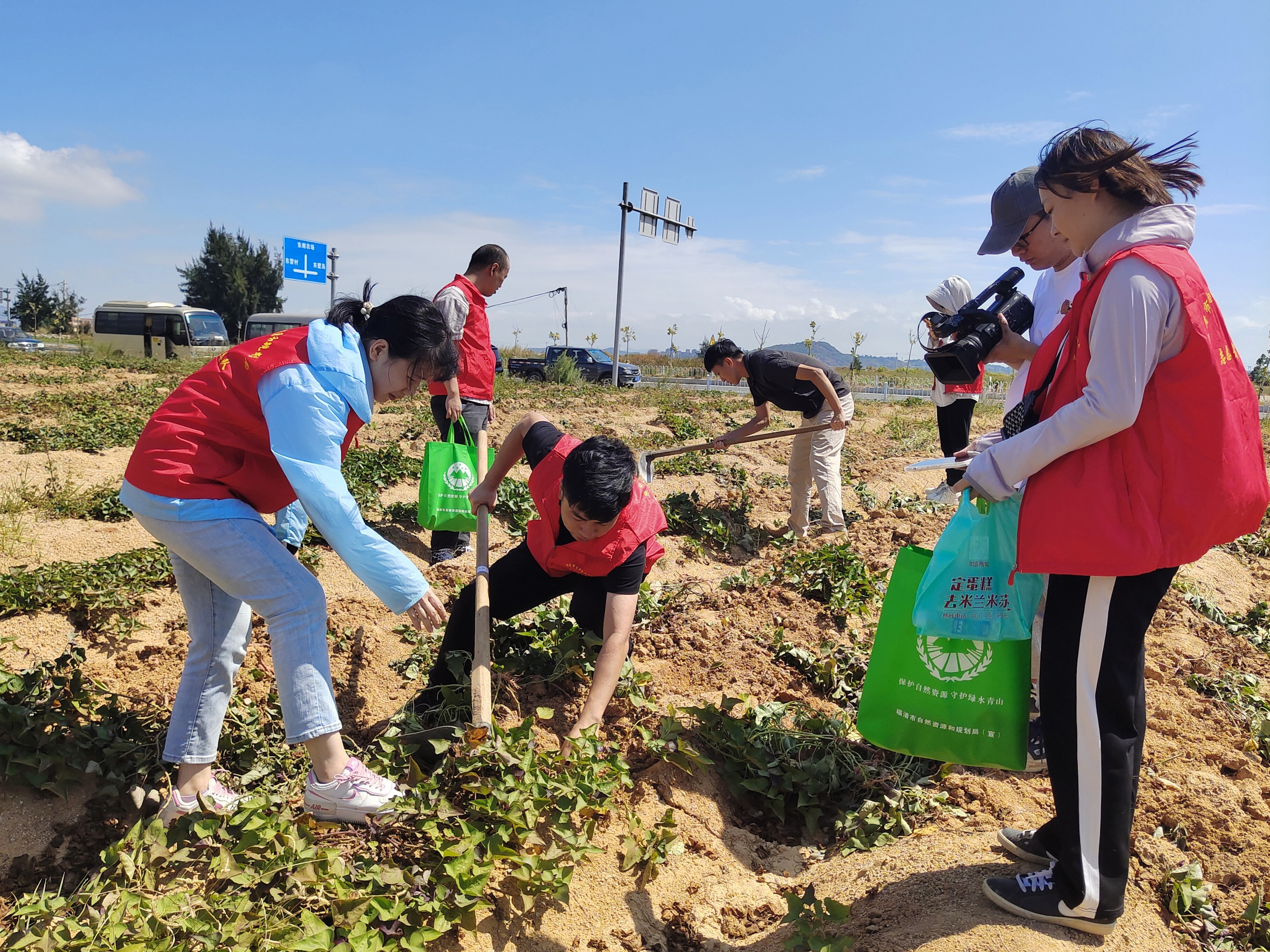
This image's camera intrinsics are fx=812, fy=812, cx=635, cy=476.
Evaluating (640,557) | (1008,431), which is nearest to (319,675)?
(640,557)

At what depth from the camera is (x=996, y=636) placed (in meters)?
2.04

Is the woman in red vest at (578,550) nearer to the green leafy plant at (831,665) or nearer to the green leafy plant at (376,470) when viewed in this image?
the green leafy plant at (831,665)

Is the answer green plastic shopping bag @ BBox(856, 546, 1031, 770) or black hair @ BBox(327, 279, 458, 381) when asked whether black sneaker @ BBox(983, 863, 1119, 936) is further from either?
black hair @ BBox(327, 279, 458, 381)

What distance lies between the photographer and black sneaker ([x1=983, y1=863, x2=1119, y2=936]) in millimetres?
1769

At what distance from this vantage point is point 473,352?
4.55 m

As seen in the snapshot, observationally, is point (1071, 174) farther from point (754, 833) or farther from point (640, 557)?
point (754, 833)

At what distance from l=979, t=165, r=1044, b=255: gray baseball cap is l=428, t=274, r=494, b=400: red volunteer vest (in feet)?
8.90

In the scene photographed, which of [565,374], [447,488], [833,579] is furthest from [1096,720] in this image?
[565,374]

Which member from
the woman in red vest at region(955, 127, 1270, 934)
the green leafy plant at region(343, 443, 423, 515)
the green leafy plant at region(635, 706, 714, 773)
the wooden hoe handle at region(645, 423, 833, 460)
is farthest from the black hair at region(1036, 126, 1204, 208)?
the green leafy plant at region(343, 443, 423, 515)

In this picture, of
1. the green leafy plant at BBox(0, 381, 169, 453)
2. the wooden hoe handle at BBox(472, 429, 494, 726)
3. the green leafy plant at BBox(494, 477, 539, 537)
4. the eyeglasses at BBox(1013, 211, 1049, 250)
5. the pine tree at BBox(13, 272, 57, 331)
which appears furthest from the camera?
the pine tree at BBox(13, 272, 57, 331)

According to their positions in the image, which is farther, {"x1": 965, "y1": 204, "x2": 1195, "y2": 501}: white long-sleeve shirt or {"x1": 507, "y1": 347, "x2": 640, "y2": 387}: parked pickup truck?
{"x1": 507, "y1": 347, "x2": 640, "y2": 387}: parked pickup truck

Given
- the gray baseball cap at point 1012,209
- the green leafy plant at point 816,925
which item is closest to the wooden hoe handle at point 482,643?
the green leafy plant at point 816,925

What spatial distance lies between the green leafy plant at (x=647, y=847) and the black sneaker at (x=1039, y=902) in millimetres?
840

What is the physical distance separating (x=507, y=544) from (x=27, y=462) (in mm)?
3173
